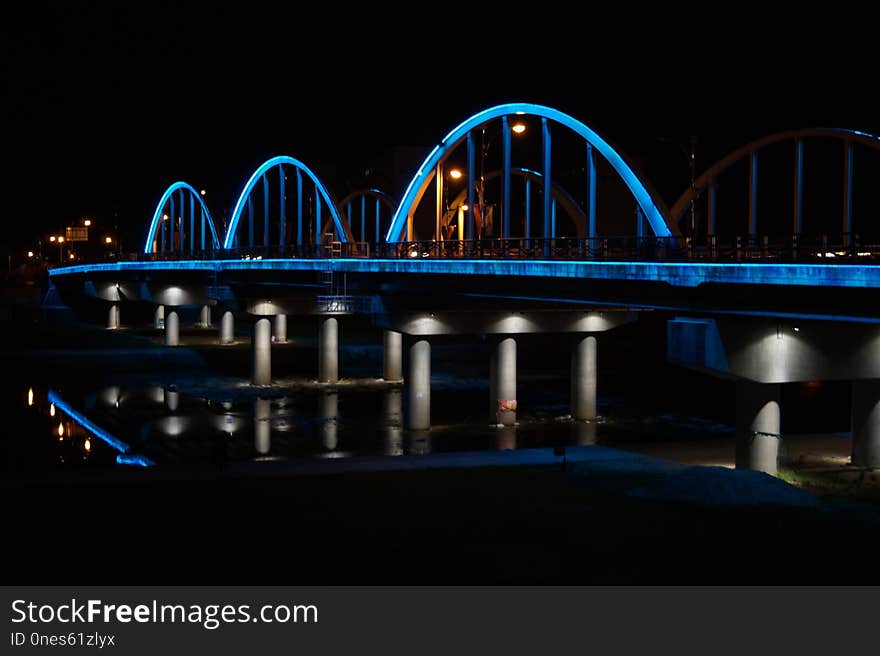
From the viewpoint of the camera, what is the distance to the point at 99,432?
143 feet

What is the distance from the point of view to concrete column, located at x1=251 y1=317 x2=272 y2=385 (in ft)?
199

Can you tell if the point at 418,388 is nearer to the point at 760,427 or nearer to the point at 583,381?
the point at 583,381

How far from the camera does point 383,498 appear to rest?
24578 millimetres

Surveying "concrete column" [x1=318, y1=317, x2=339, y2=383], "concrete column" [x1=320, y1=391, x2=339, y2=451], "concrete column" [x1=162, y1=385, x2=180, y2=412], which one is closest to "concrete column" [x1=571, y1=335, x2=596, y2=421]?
A: "concrete column" [x1=320, y1=391, x2=339, y2=451]

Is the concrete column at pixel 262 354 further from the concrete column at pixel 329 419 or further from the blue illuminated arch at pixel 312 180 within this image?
the blue illuminated arch at pixel 312 180

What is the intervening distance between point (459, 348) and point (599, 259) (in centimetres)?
4945

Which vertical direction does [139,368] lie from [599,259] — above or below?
below

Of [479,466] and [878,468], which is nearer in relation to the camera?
[479,466]

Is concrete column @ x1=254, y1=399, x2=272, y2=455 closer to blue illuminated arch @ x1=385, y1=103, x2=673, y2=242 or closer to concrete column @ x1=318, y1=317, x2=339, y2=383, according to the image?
concrete column @ x1=318, y1=317, x2=339, y2=383

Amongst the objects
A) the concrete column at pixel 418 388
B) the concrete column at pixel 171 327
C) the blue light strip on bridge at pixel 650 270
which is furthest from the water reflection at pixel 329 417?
the concrete column at pixel 171 327

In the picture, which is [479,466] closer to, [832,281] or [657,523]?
[657,523]

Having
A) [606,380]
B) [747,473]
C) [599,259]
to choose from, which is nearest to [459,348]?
[606,380]

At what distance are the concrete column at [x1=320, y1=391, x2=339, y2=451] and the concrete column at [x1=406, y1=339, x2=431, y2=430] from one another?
294cm

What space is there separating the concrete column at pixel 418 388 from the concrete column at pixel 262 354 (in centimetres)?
1752
